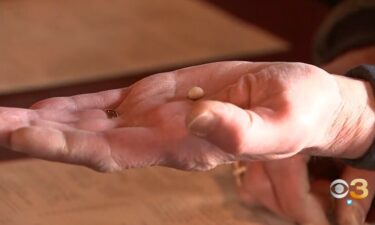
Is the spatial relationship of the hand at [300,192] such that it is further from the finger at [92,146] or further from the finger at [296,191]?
the finger at [92,146]

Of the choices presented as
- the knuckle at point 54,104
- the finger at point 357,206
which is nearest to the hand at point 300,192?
the finger at point 357,206

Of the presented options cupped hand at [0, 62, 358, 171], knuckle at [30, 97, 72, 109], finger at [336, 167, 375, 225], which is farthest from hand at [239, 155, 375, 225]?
knuckle at [30, 97, 72, 109]

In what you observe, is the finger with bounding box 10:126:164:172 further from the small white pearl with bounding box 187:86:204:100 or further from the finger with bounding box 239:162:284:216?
the finger with bounding box 239:162:284:216

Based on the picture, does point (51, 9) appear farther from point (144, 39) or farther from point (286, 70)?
point (286, 70)

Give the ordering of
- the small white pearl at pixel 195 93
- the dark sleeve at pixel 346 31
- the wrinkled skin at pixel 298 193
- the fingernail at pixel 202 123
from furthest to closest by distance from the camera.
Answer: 1. the dark sleeve at pixel 346 31
2. the wrinkled skin at pixel 298 193
3. the small white pearl at pixel 195 93
4. the fingernail at pixel 202 123

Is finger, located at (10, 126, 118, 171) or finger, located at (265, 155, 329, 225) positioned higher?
finger, located at (10, 126, 118, 171)

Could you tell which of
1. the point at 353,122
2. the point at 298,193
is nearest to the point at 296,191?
the point at 298,193
